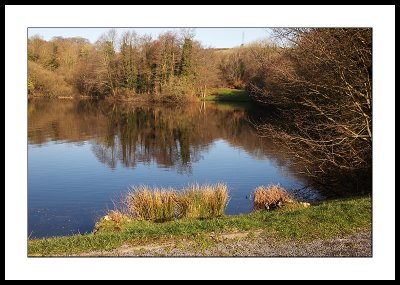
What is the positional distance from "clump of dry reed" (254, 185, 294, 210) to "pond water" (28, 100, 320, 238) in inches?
14.0

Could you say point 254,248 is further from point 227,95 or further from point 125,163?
point 227,95

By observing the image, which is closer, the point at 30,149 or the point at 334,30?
the point at 334,30

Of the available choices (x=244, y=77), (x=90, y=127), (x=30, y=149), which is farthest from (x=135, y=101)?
(x=30, y=149)

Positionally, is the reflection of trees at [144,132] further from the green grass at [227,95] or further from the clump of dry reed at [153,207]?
the green grass at [227,95]

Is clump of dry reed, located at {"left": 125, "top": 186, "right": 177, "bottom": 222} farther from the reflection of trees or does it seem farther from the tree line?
the tree line

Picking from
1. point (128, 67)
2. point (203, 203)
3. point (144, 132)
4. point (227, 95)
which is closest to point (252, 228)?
point (203, 203)

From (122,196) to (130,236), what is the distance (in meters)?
6.31

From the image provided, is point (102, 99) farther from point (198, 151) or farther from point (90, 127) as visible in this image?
point (198, 151)

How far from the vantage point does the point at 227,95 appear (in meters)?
65.1

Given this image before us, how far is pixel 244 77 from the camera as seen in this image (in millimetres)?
59688

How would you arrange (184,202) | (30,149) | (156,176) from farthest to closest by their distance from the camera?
1. (30,149)
2. (156,176)
3. (184,202)

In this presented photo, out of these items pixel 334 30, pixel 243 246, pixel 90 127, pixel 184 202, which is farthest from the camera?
pixel 90 127

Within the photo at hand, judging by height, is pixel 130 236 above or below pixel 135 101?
below

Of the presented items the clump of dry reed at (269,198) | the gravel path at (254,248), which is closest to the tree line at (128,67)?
the clump of dry reed at (269,198)
